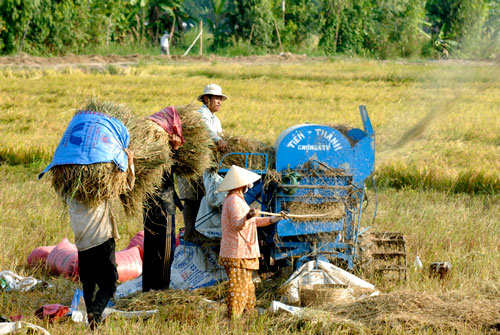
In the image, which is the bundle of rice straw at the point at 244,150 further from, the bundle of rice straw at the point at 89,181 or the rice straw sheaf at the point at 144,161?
the bundle of rice straw at the point at 89,181

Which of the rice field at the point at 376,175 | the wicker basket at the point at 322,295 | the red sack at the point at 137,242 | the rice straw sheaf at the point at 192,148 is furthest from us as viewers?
the red sack at the point at 137,242

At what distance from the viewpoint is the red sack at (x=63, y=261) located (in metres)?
6.50

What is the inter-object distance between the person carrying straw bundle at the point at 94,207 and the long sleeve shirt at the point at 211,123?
146 centimetres

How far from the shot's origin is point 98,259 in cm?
511

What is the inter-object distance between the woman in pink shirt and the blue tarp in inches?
34.6

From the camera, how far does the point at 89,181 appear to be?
492 centimetres

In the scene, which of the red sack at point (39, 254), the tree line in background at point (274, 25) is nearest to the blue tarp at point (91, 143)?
the red sack at point (39, 254)

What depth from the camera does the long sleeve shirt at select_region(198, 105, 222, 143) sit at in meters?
6.56

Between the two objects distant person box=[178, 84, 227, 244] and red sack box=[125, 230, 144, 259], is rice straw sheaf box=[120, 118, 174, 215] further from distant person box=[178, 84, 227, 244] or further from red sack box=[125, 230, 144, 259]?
red sack box=[125, 230, 144, 259]

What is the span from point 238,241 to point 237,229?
11 cm

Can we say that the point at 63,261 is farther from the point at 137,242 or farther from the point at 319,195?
the point at 319,195

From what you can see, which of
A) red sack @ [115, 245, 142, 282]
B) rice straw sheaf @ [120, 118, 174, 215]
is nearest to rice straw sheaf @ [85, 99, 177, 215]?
rice straw sheaf @ [120, 118, 174, 215]

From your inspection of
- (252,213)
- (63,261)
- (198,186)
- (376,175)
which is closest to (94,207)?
(252,213)

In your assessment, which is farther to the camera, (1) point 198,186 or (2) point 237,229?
(1) point 198,186
